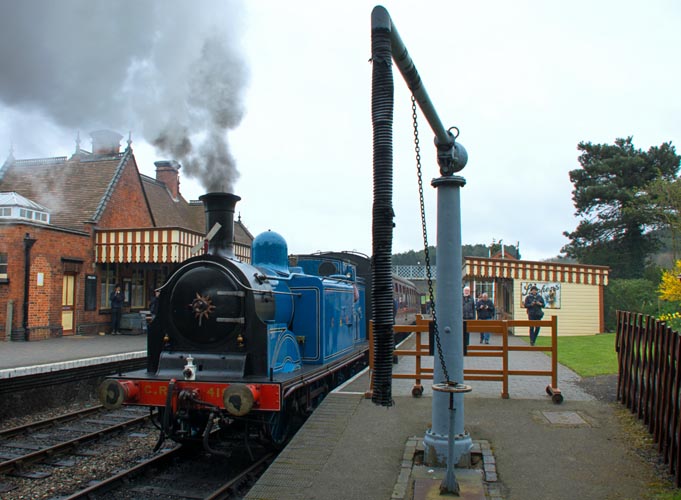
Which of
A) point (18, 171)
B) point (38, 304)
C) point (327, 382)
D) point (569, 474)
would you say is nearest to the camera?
point (569, 474)

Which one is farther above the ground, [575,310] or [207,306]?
[207,306]

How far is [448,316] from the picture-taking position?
5297 mm

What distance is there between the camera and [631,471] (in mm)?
5094

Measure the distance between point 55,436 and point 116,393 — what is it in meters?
3.09

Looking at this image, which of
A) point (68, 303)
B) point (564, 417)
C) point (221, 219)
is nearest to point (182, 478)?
point (221, 219)

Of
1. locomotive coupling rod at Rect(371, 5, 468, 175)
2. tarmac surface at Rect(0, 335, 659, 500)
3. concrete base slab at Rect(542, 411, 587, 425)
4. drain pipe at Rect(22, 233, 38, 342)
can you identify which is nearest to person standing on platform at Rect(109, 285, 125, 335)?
drain pipe at Rect(22, 233, 38, 342)

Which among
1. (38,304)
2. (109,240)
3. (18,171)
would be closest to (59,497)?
(38,304)

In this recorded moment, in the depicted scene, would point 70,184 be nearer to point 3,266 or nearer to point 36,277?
point 36,277

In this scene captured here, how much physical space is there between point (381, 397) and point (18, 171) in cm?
2330

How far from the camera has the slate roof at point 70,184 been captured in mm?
19984

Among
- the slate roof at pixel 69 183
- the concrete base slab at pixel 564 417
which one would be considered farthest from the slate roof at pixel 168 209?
the concrete base slab at pixel 564 417

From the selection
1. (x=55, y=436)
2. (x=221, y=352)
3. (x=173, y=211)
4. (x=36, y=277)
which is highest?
(x=173, y=211)

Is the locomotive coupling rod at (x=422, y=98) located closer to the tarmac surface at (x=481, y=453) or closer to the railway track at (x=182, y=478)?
the tarmac surface at (x=481, y=453)

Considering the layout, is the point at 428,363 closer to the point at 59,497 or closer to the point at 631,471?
the point at 631,471
